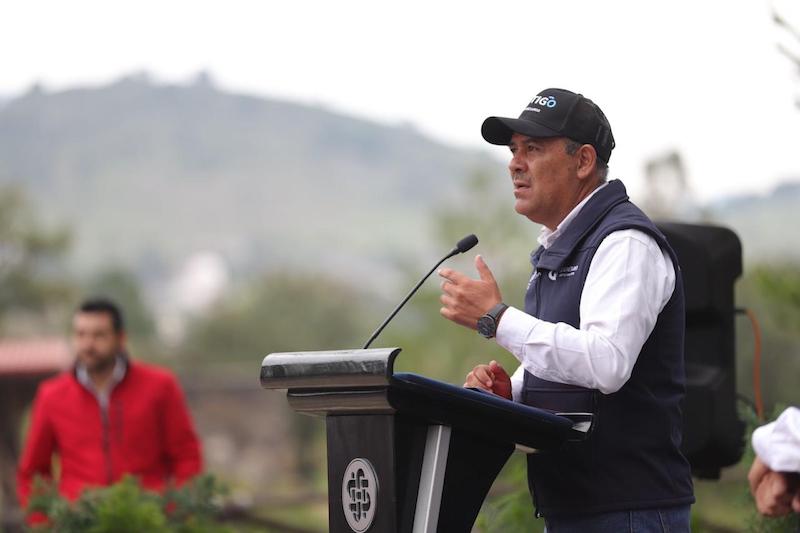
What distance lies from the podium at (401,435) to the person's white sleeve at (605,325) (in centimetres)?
13

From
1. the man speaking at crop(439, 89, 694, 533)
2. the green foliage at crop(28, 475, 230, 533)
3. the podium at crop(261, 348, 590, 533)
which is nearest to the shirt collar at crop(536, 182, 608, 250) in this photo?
the man speaking at crop(439, 89, 694, 533)

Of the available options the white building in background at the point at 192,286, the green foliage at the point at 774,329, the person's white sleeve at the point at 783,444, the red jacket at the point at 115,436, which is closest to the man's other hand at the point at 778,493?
the person's white sleeve at the point at 783,444

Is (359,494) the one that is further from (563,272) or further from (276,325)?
(276,325)

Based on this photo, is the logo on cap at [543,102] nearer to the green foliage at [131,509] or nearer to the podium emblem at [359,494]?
the podium emblem at [359,494]

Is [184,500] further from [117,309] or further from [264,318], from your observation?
[264,318]

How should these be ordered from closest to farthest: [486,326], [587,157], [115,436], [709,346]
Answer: [486,326] → [587,157] → [709,346] → [115,436]

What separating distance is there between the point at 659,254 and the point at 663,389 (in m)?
0.33

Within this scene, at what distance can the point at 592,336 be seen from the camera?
2.96 m

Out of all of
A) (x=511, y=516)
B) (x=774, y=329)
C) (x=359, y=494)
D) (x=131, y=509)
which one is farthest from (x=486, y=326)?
(x=774, y=329)

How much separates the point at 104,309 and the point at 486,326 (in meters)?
4.43

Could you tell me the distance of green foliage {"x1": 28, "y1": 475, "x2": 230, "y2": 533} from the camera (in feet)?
18.2

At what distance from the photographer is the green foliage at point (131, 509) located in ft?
18.2

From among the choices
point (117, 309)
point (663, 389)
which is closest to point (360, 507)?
point (663, 389)

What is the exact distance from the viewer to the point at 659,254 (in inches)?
123
